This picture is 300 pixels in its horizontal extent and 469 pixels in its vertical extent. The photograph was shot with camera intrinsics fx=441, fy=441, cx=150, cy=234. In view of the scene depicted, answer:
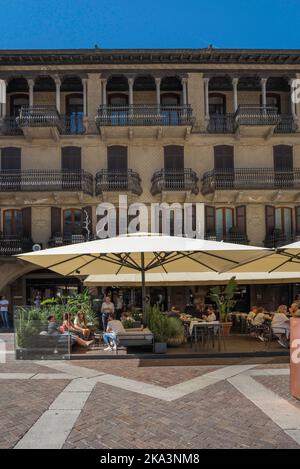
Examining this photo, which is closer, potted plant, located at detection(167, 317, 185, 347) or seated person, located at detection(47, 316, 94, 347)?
seated person, located at detection(47, 316, 94, 347)

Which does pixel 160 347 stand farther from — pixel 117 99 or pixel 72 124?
pixel 117 99

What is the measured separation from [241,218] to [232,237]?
1430mm

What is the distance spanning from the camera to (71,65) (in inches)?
1004

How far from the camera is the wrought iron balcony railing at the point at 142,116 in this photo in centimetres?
2464

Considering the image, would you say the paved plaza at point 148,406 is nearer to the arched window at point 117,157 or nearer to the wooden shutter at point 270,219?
the wooden shutter at point 270,219

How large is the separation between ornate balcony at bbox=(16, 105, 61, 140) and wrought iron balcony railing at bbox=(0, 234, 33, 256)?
19.1 feet

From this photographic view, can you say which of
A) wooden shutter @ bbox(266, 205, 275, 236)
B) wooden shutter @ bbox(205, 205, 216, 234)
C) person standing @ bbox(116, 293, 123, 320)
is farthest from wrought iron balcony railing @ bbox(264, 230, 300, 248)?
person standing @ bbox(116, 293, 123, 320)

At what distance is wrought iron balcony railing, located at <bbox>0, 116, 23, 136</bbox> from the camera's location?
82.6 feet

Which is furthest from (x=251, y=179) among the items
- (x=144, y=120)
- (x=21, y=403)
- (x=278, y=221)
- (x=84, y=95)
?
(x=21, y=403)

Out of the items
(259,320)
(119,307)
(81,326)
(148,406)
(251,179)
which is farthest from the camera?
(251,179)

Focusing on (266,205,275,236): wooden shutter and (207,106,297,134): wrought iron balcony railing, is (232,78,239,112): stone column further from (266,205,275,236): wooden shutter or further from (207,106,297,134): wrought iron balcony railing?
(266,205,275,236): wooden shutter

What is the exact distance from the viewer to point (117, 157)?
2542 centimetres
